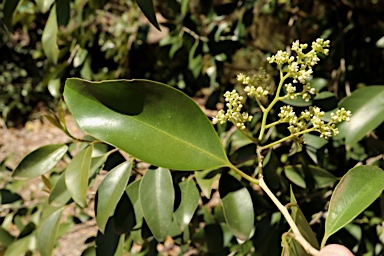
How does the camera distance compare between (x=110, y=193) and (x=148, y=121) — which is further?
(x=110, y=193)

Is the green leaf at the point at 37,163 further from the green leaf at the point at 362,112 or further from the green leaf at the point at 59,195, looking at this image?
the green leaf at the point at 362,112

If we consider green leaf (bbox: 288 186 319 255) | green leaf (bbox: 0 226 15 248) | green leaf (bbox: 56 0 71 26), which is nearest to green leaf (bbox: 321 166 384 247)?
A: green leaf (bbox: 288 186 319 255)

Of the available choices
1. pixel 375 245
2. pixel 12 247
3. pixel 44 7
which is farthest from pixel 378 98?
pixel 12 247

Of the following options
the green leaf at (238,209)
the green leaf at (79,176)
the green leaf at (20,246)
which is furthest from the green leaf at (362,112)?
the green leaf at (20,246)

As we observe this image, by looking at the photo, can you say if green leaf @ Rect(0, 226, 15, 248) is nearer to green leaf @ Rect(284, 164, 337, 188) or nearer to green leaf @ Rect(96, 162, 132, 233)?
green leaf @ Rect(96, 162, 132, 233)

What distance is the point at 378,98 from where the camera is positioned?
821mm

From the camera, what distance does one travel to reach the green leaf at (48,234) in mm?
807


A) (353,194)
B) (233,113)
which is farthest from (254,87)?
(353,194)

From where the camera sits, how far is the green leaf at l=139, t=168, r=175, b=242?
702 millimetres

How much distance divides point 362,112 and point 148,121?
458 mm

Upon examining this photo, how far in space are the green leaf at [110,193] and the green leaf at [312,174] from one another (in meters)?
0.36

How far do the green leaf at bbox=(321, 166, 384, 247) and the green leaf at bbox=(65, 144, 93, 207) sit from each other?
372mm

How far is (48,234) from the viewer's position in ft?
2.70

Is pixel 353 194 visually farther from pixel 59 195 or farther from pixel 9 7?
pixel 9 7
